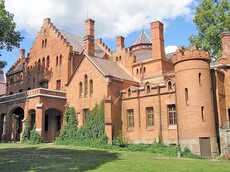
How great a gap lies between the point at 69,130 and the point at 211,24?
22579mm

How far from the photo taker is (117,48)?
41.2 metres

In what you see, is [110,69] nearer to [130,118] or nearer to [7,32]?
[130,118]

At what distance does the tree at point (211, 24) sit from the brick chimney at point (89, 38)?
13.3m

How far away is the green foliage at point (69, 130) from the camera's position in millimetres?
32500

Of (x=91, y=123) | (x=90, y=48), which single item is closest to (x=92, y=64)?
(x=90, y=48)

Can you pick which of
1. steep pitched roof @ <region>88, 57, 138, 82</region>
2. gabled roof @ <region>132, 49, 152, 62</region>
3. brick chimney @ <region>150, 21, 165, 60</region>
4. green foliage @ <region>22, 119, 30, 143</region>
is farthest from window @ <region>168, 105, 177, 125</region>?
green foliage @ <region>22, 119, 30, 143</region>

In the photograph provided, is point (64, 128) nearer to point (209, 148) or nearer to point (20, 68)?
point (209, 148)

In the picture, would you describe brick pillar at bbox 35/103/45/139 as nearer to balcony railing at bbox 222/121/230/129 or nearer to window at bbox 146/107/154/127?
window at bbox 146/107/154/127

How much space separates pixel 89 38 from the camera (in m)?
36.3

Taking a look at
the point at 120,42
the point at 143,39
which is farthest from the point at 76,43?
the point at 143,39

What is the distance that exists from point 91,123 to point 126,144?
167 inches

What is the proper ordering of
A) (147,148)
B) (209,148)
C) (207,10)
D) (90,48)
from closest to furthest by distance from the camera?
(209,148)
(147,148)
(90,48)
(207,10)

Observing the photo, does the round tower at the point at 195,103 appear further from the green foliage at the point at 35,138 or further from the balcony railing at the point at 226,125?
the green foliage at the point at 35,138

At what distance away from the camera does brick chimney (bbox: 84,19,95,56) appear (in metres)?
35.8
